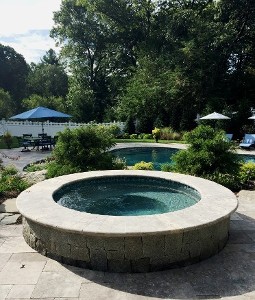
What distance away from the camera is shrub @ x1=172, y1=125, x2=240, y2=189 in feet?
29.1

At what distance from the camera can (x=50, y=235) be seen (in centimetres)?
487

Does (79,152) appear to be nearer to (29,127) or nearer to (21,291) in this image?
(21,291)

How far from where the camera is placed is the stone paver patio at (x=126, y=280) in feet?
13.0

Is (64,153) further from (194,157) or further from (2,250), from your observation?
(2,250)

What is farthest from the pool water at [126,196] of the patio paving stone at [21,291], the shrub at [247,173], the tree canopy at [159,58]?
the tree canopy at [159,58]

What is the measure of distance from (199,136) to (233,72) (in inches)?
712

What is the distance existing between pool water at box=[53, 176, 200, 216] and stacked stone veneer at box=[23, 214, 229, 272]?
1.56 metres

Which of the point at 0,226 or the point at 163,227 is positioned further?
the point at 0,226

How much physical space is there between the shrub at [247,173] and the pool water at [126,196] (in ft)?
9.49

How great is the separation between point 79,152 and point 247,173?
18.0 feet

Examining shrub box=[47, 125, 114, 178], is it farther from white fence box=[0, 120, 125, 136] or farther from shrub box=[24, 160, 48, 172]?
white fence box=[0, 120, 125, 136]

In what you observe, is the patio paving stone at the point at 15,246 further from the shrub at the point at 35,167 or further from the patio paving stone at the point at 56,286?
the shrub at the point at 35,167

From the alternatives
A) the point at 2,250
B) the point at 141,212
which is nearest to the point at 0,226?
the point at 2,250

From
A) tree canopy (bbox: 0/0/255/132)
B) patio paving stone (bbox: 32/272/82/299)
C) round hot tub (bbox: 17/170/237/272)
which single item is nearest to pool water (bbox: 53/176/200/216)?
round hot tub (bbox: 17/170/237/272)
